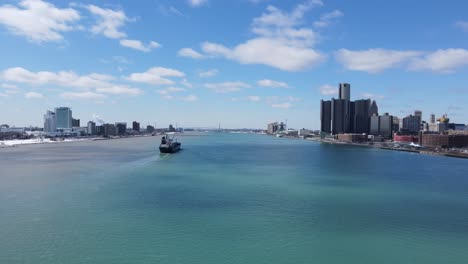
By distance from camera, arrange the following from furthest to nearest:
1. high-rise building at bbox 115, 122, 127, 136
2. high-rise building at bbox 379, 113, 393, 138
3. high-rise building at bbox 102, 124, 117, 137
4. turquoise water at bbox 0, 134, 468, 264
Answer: high-rise building at bbox 115, 122, 127, 136 < high-rise building at bbox 102, 124, 117, 137 < high-rise building at bbox 379, 113, 393, 138 < turquoise water at bbox 0, 134, 468, 264

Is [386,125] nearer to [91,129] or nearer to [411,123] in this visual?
[411,123]

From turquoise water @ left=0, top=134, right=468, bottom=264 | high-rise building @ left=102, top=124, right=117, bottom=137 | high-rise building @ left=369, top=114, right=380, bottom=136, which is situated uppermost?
high-rise building @ left=369, top=114, right=380, bottom=136

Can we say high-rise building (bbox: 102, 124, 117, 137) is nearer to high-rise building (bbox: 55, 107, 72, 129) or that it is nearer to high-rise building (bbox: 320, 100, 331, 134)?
high-rise building (bbox: 55, 107, 72, 129)

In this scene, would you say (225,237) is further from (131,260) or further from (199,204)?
(199,204)

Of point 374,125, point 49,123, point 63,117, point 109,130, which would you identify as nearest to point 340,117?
point 374,125

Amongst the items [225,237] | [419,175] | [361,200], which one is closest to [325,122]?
[419,175]

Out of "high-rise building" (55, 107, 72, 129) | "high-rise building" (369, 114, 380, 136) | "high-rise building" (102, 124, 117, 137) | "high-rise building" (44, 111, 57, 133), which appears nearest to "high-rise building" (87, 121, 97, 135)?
"high-rise building" (102, 124, 117, 137)

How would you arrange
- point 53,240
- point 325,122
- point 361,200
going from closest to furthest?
1. point 53,240
2. point 361,200
3. point 325,122
